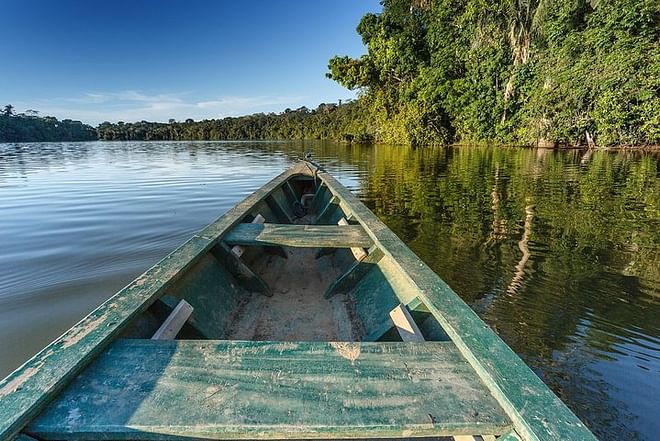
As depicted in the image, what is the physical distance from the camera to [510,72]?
77.0 feet

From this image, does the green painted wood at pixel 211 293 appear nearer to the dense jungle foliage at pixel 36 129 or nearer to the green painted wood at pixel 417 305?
the green painted wood at pixel 417 305

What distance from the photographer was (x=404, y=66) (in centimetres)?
2986

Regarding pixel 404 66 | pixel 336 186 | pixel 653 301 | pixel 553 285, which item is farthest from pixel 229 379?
pixel 404 66

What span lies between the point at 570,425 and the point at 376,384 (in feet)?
1.78

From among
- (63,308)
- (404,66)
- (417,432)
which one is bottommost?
(63,308)

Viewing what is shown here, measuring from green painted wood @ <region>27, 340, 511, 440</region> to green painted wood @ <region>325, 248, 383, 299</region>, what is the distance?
1330 mm

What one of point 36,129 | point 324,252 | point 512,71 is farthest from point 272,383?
point 36,129

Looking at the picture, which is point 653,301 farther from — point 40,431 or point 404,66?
point 404,66

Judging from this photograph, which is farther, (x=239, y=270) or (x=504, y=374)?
(x=239, y=270)

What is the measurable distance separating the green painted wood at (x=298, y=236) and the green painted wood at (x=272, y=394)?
138cm

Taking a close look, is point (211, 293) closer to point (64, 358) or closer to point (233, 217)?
point (233, 217)

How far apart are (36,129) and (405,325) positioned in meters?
107

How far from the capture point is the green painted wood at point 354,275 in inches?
107

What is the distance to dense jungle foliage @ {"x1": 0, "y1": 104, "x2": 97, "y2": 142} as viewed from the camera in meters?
75.7
